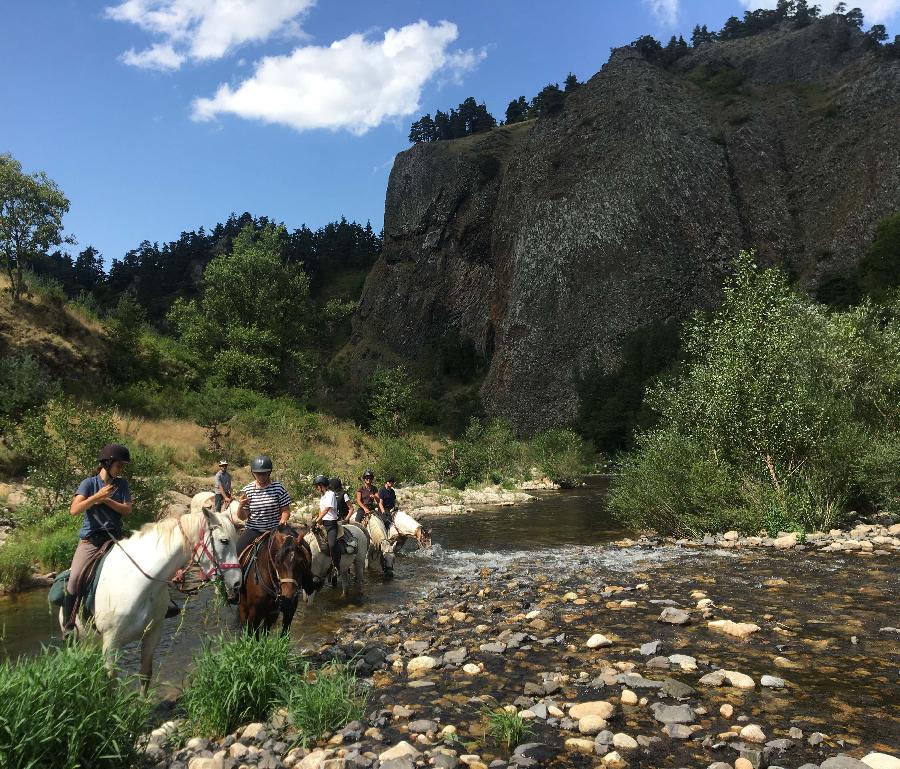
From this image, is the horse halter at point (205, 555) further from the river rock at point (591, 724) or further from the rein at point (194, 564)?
the river rock at point (591, 724)

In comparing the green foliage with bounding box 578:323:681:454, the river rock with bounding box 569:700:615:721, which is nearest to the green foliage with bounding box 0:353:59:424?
the river rock with bounding box 569:700:615:721

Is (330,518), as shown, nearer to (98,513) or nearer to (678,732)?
(98,513)

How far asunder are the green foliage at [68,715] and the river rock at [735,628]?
6.99 metres

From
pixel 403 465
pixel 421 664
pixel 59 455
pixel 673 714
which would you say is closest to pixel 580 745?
pixel 673 714

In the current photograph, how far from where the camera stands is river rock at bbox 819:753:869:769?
14.8 feet

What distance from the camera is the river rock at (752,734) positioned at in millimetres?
5152

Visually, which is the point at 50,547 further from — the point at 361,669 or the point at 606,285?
the point at 606,285

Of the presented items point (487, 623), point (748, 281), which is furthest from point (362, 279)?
point (487, 623)

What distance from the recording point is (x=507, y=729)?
215 inches

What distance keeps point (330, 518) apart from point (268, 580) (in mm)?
4463

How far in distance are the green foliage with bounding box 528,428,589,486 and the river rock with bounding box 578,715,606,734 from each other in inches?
1291

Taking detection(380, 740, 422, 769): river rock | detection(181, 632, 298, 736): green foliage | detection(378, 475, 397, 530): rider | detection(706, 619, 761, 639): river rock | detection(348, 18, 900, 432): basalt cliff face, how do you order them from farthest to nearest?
detection(348, 18, 900, 432): basalt cliff face, detection(378, 475, 397, 530): rider, detection(706, 619, 761, 639): river rock, detection(181, 632, 298, 736): green foliage, detection(380, 740, 422, 769): river rock

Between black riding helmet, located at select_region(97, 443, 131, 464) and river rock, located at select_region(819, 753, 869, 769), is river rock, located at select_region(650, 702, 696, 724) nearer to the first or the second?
river rock, located at select_region(819, 753, 869, 769)

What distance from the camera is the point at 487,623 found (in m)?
9.51
